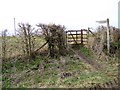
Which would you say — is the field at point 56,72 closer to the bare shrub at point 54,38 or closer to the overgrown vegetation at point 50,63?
the overgrown vegetation at point 50,63

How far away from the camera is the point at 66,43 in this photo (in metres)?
21.5

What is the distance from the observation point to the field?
14766mm

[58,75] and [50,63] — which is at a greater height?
[50,63]

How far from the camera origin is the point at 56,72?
54.3 ft

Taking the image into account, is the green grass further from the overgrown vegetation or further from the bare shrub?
the bare shrub

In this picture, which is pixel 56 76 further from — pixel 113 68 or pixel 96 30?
pixel 96 30

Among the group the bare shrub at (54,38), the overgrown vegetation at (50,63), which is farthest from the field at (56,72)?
the bare shrub at (54,38)

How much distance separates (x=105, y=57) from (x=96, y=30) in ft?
13.8

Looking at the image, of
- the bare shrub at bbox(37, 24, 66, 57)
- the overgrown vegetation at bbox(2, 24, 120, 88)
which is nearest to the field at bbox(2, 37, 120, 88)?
the overgrown vegetation at bbox(2, 24, 120, 88)

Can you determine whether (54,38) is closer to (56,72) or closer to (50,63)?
(50,63)

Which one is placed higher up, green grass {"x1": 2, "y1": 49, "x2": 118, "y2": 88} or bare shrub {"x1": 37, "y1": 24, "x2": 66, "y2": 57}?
bare shrub {"x1": 37, "y1": 24, "x2": 66, "y2": 57}

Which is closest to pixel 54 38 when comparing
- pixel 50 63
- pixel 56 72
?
pixel 50 63

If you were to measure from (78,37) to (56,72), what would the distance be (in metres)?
7.85

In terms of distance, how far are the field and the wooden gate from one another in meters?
2.84
